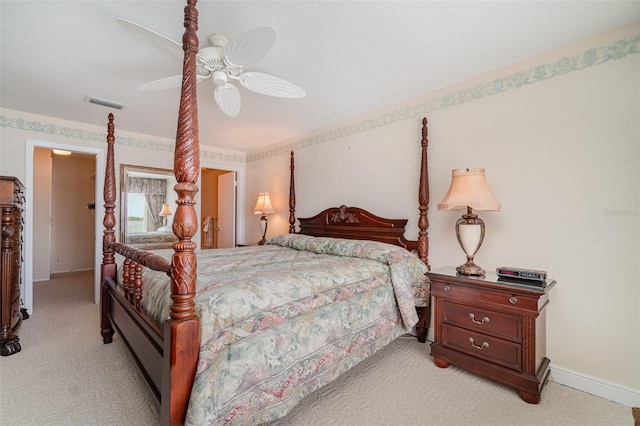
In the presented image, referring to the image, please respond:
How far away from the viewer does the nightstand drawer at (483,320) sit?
1822mm

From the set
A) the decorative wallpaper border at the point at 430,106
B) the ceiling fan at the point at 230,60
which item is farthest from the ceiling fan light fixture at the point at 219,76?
the decorative wallpaper border at the point at 430,106

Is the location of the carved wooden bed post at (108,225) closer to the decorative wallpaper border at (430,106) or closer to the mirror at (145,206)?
the mirror at (145,206)

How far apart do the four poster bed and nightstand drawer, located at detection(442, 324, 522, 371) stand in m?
0.29

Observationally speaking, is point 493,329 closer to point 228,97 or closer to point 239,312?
point 239,312

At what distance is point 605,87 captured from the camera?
6.19 ft

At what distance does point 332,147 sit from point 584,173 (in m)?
2.46

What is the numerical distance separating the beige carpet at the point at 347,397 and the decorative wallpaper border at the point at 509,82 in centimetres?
224

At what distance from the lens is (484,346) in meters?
1.95

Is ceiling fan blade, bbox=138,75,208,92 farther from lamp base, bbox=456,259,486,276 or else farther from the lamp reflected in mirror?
the lamp reflected in mirror

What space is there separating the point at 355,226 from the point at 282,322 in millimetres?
1900

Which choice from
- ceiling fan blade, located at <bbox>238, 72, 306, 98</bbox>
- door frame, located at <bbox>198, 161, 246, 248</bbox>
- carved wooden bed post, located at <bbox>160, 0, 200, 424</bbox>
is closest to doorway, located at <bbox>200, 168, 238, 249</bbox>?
door frame, located at <bbox>198, 161, 246, 248</bbox>

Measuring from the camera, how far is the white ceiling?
1.66m

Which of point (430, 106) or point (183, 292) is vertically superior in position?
point (430, 106)

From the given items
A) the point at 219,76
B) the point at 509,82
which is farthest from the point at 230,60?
the point at 509,82
